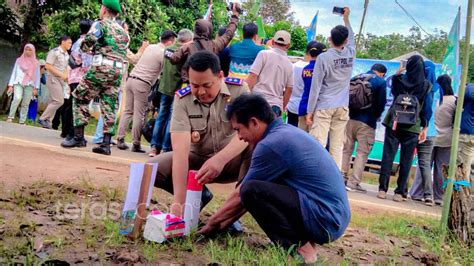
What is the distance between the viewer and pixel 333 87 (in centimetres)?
631

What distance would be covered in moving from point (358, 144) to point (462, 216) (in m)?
2.51

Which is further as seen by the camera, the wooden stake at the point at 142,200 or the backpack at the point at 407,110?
the backpack at the point at 407,110

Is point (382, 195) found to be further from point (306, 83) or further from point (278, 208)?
point (278, 208)

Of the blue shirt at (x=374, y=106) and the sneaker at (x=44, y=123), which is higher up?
the blue shirt at (x=374, y=106)

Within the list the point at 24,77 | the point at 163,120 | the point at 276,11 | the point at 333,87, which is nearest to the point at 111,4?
the point at 163,120

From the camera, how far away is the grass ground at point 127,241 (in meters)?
3.04

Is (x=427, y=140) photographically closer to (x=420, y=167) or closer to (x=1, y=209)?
(x=420, y=167)

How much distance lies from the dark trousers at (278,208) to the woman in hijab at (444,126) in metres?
4.50

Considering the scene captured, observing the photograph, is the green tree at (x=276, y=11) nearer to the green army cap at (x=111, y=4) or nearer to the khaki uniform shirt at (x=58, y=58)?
the khaki uniform shirt at (x=58, y=58)

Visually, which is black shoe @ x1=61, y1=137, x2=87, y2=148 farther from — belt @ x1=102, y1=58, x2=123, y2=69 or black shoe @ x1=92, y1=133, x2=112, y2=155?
belt @ x1=102, y1=58, x2=123, y2=69

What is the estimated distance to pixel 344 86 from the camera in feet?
20.9

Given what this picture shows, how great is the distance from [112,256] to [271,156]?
3.71ft

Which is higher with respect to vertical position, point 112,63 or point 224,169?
point 112,63

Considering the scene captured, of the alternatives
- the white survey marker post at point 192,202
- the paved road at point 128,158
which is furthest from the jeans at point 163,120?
the white survey marker post at point 192,202
